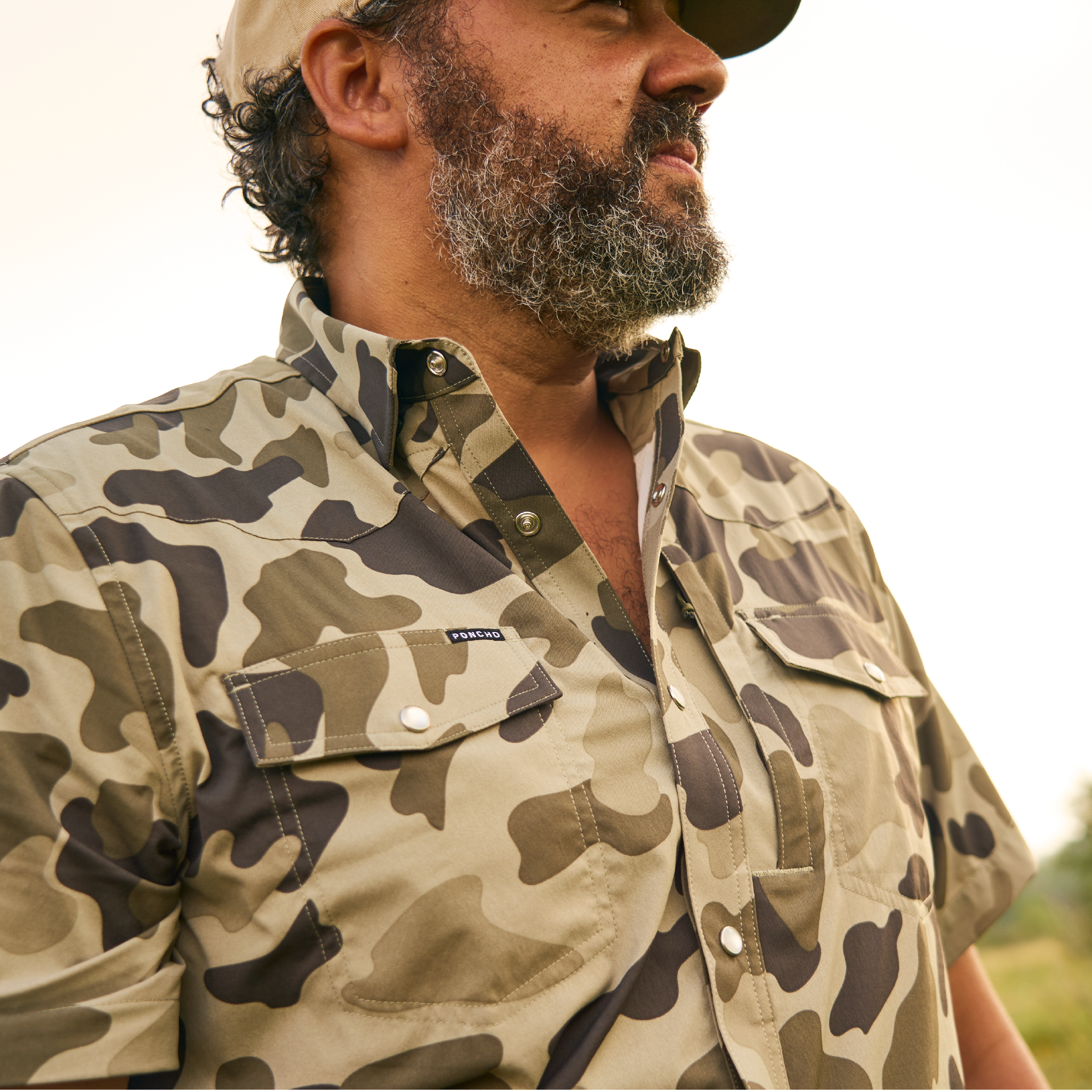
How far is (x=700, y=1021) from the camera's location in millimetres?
1319

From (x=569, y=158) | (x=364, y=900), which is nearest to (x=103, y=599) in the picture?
(x=364, y=900)

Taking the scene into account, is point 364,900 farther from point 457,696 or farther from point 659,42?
point 659,42

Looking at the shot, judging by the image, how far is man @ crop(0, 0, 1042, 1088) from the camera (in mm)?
1228

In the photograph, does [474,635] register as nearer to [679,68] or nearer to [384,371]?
[384,371]

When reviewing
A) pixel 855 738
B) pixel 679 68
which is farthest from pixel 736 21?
pixel 855 738

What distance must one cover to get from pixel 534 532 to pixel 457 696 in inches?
14.1

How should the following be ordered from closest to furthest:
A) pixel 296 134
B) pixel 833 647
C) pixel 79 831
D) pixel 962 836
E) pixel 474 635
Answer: pixel 79 831 < pixel 474 635 < pixel 833 647 < pixel 962 836 < pixel 296 134

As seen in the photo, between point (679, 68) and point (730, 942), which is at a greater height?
point (679, 68)

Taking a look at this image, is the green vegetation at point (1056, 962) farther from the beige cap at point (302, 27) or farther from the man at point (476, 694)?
the beige cap at point (302, 27)

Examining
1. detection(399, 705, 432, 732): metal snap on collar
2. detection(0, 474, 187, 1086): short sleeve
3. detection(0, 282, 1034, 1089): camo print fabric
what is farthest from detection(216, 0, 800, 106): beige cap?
detection(399, 705, 432, 732): metal snap on collar

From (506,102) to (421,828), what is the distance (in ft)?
4.71

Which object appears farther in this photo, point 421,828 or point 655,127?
point 655,127

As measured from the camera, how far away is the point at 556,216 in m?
1.91

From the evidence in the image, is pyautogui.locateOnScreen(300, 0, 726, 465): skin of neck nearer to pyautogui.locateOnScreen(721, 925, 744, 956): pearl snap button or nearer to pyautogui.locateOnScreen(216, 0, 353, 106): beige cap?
pyautogui.locateOnScreen(216, 0, 353, 106): beige cap
